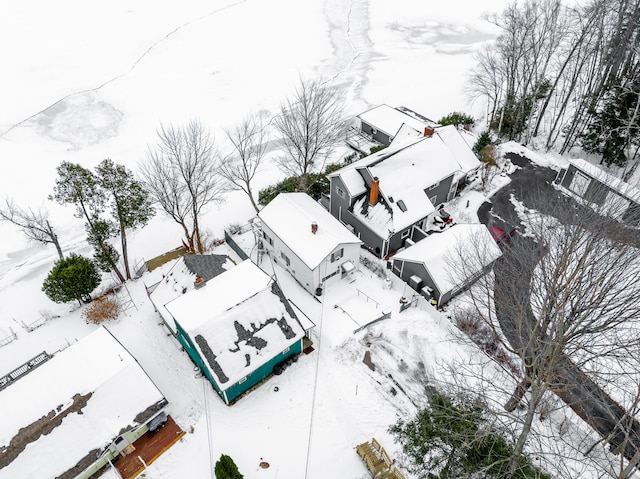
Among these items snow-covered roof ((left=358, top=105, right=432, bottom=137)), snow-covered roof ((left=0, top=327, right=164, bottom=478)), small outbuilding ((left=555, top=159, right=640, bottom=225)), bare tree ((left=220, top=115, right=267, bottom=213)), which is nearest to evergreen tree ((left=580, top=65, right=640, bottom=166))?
small outbuilding ((left=555, top=159, right=640, bottom=225))

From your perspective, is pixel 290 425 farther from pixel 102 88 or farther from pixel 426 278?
pixel 102 88

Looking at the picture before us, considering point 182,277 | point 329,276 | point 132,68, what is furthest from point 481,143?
point 132,68

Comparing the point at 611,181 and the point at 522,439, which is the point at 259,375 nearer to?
the point at 522,439

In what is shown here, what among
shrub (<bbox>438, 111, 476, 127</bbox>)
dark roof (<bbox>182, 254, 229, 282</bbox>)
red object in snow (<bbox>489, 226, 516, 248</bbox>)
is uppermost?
shrub (<bbox>438, 111, 476, 127</bbox>)

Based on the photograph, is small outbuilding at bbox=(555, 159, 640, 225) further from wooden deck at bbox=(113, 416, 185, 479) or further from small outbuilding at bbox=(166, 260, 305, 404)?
wooden deck at bbox=(113, 416, 185, 479)

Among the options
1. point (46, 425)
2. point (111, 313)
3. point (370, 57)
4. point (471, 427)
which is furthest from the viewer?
point (370, 57)

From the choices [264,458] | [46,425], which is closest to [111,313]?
[46,425]

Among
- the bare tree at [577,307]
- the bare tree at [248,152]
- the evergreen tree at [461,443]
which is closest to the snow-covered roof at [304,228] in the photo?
the bare tree at [248,152]
